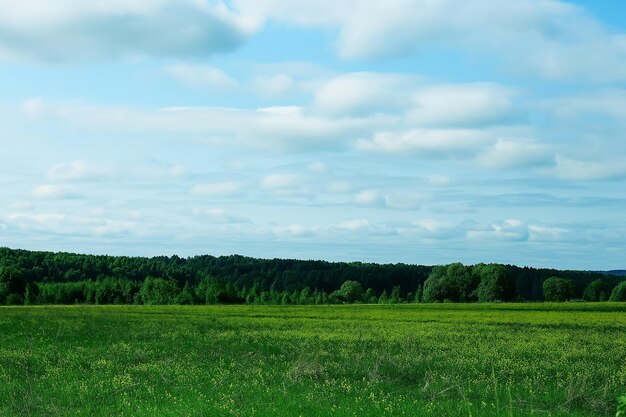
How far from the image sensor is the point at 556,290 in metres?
161

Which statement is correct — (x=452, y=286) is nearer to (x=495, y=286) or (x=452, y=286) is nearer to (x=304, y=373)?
(x=495, y=286)

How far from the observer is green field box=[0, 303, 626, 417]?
1820 cm

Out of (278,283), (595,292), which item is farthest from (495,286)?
(278,283)

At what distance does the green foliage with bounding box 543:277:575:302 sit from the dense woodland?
235 millimetres

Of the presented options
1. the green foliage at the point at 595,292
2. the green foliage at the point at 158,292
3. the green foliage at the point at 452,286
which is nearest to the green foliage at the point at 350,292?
the green foliage at the point at 452,286

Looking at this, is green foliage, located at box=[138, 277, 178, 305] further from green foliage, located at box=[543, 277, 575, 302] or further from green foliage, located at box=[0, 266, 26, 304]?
green foliage, located at box=[543, 277, 575, 302]

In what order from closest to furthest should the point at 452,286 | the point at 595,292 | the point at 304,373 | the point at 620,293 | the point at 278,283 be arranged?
the point at 304,373, the point at 452,286, the point at 620,293, the point at 595,292, the point at 278,283

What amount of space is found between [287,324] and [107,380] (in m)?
32.5

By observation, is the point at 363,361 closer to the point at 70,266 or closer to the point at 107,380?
the point at 107,380

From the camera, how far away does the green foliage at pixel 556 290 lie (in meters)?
161

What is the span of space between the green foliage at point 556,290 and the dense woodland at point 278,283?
0.77 ft

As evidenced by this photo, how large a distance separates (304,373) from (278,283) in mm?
156549

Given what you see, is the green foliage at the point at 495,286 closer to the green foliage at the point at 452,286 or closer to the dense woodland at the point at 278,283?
the dense woodland at the point at 278,283

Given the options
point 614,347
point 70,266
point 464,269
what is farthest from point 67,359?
point 70,266
